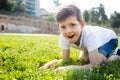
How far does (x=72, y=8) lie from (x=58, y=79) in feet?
4.60

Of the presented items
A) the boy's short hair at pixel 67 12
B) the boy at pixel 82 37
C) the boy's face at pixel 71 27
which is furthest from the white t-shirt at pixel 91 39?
the boy's short hair at pixel 67 12

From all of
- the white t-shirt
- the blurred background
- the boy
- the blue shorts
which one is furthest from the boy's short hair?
the blurred background

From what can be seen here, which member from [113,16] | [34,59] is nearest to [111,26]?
[113,16]

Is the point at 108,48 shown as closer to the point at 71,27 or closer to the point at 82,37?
the point at 82,37

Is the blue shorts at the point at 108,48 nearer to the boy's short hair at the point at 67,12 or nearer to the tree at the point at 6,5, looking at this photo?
the boy's short hair at the point at 67,12

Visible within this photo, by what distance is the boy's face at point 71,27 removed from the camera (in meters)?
4.52

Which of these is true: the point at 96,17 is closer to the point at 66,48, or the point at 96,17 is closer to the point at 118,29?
the point at 118,29

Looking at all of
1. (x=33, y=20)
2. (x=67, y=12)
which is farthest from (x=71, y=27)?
(x=33, y=20)

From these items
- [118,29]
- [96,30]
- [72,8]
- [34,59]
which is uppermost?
[72,8]

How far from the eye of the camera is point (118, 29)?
241 feet

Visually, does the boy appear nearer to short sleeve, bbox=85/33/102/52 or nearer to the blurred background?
short sleeve, bbox=85/33/102/52

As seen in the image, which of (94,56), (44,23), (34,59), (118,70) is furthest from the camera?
(44,23)

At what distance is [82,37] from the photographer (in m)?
4.87

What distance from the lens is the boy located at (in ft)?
14.9
